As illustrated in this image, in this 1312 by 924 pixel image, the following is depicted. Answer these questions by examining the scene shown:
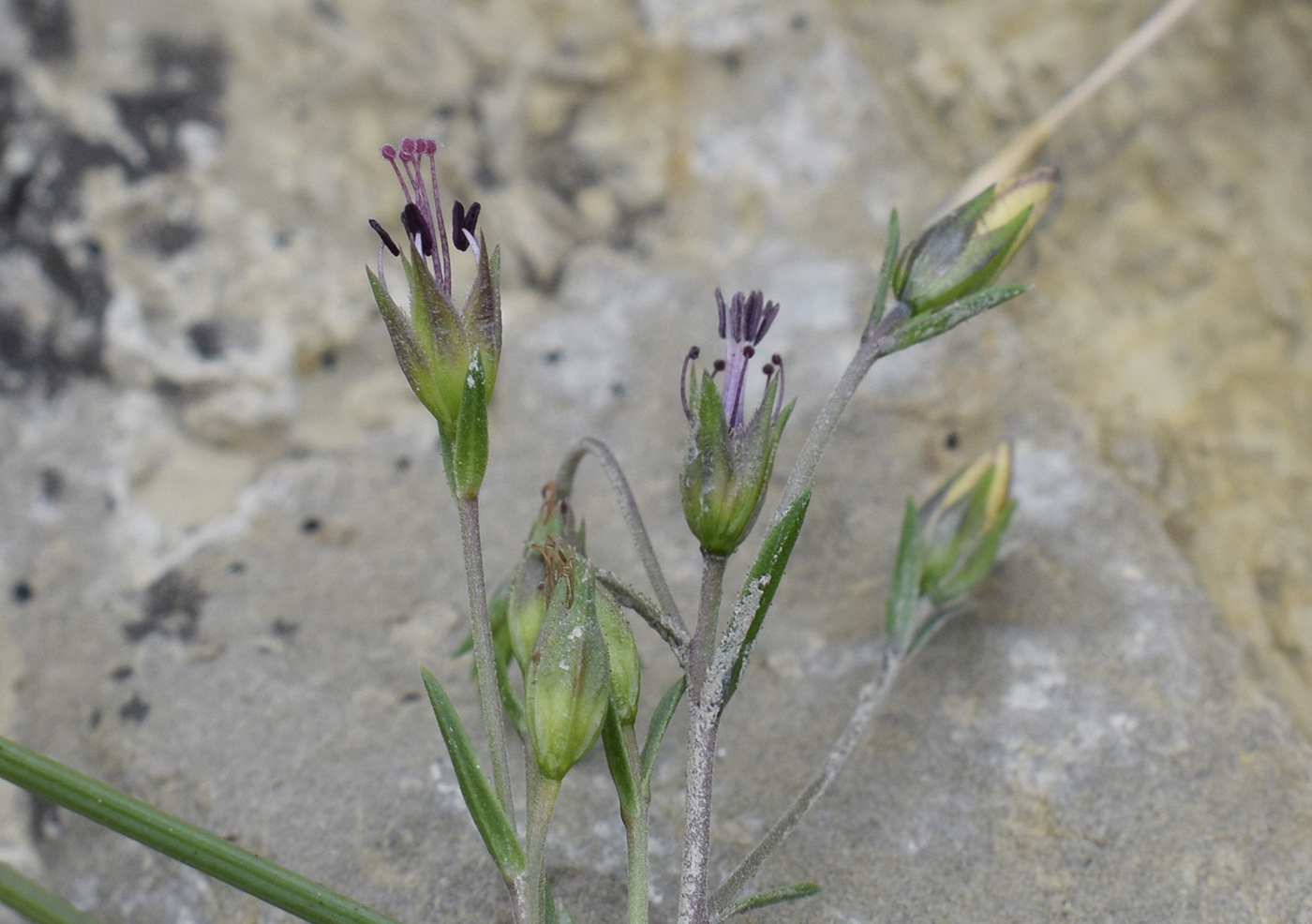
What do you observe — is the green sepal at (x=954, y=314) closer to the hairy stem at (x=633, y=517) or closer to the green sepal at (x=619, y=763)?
the hairy stem at (x=633, y=517)

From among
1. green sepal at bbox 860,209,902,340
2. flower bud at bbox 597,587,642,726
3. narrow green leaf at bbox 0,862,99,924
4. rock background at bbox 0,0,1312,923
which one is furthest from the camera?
rock background at bbox 0,0,1312,923

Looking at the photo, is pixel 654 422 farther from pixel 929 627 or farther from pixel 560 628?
pixel 560 628

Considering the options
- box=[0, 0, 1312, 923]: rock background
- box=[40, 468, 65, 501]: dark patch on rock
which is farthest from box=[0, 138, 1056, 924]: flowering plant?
box=[40, 468, 65, 501]: dark patch on rock

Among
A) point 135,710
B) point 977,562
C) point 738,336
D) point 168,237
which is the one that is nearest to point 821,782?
point 977,562

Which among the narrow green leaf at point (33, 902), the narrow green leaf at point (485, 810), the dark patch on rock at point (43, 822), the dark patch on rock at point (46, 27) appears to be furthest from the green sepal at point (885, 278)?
the dark patch on rock at point (46, 27)

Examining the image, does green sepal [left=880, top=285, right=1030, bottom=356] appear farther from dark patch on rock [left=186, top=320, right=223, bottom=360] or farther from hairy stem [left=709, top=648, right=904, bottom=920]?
dark patch on rock [left=186, top=320, right=223, bottom=360]

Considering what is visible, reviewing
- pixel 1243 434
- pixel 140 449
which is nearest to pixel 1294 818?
pixel 1243 434

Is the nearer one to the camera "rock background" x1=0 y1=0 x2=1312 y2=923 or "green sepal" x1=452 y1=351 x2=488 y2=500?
"green sepal" x1=452 y1=351 x2=488 y2=500
